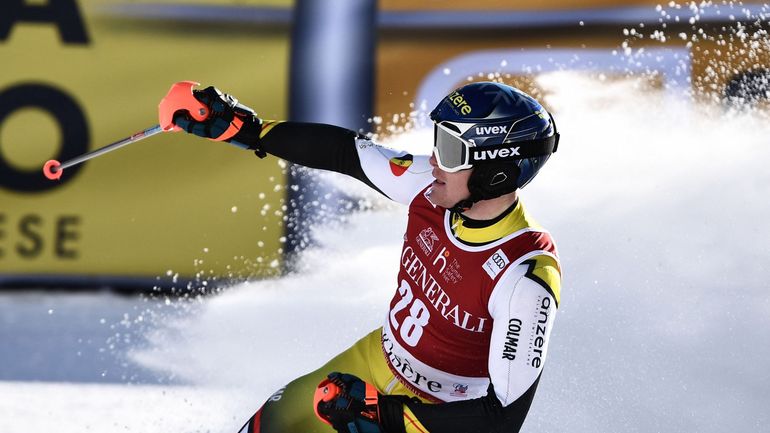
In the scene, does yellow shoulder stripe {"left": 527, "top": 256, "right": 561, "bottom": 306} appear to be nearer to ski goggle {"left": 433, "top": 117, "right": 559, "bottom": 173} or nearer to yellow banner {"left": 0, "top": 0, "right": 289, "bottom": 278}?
ski goggle {"left": 433, "top": 117, "right": 559, "bottom": 173}

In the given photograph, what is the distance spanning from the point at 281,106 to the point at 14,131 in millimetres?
1341

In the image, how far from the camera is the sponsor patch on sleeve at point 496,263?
9.17 feet

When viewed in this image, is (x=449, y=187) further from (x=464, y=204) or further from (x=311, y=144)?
(x=311, y=144)

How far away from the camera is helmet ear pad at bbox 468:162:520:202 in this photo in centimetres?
282

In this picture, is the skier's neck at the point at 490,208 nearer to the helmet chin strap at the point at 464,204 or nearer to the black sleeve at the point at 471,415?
the helmet chin strap at the point at 464,204

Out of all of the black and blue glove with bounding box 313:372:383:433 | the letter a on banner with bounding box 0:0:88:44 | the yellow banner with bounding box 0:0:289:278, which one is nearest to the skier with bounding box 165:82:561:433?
the black and blue glove with bounding box 313:372:383:433

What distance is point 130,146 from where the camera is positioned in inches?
Answer: 211

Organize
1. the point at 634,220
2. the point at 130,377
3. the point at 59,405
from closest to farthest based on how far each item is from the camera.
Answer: the point at 59,405 → the point at 130,377 → the point at 634,220

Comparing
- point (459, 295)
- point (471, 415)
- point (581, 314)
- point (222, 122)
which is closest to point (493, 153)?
point (459, 295)

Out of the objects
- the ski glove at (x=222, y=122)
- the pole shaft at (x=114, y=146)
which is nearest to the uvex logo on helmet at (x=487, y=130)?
the ski glove at (x=222, y=122)

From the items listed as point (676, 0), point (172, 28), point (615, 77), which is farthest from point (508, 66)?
point (172, 28)

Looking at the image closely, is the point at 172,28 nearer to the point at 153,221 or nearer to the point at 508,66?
the point at 153,221

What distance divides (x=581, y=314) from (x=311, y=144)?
2036 mm

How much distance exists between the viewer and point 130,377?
4789 millimetres
